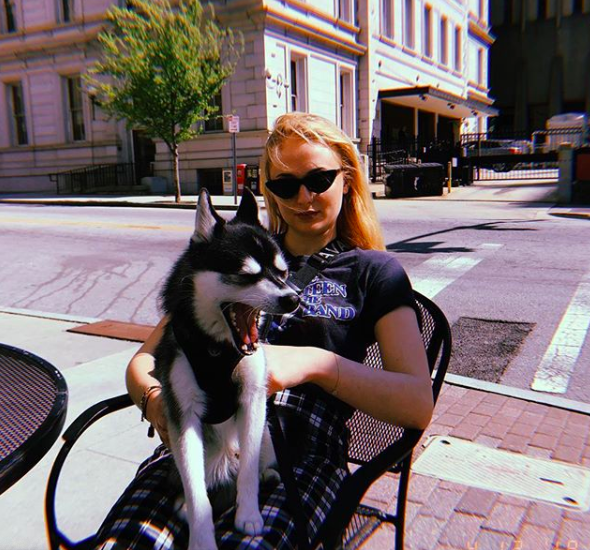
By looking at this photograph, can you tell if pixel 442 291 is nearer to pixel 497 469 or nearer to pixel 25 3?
pixel 497 469

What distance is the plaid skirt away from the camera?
1885mm

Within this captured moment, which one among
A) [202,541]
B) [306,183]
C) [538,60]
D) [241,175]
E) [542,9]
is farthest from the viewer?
[538,60]

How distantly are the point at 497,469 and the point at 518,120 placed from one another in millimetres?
58967

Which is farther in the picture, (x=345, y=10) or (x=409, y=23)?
(x=409, y=23)

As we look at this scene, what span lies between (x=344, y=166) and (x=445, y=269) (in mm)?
7524

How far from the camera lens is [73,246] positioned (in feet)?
43.2

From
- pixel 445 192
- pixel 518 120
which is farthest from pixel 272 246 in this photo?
pixel 518 120

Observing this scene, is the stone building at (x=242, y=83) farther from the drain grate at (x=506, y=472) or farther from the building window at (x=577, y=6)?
the drain grate at (x=506, y=472)

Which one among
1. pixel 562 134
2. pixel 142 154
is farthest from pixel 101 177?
pixel 562 134

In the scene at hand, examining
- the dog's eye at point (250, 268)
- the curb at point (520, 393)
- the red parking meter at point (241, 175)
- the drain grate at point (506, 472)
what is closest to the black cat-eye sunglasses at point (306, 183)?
the dog's eye at point (250, 268)

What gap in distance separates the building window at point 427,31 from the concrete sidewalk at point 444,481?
4189 centimetres

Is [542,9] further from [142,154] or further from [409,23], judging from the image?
[142,154]

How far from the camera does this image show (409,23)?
39500mm

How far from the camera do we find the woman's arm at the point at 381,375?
6.63ft
